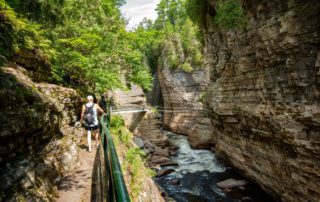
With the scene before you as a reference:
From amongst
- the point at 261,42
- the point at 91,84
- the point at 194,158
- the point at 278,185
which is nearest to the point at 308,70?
the point at 261,42

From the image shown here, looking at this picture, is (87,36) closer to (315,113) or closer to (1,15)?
(1,15)

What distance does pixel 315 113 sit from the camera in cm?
708

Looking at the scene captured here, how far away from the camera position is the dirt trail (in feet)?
11.6

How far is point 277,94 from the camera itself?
28.6 ft

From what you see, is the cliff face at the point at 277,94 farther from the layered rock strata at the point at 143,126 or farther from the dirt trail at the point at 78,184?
the layered rock strata at the point at 143,126

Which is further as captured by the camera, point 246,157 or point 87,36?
point 246,157

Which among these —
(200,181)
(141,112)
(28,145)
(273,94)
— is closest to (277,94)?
(273,94)

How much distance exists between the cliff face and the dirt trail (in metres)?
7.14

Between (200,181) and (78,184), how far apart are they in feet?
37.4

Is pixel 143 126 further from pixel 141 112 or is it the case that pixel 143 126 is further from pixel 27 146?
pixel 27 146

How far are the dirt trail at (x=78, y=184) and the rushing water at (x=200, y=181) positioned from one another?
8.29 m

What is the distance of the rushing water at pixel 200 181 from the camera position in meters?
11.7

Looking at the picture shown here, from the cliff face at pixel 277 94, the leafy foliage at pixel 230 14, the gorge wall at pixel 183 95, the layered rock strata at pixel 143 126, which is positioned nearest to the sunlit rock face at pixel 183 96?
the gorge wall at pixel 183 95

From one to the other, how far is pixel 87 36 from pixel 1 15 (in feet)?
18.1
